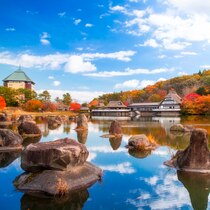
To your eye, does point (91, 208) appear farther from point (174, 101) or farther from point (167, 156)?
point (174, 101)

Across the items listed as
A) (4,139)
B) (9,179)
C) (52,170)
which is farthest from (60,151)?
(4,139)

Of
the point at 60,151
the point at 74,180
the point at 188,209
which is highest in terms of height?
the point at 60,151

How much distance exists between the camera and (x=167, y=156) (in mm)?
17797

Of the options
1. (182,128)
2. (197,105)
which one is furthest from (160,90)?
(182,128)

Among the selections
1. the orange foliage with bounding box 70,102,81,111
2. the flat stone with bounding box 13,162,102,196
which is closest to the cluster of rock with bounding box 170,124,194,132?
the flat stone with bounding box 13,162,102,196

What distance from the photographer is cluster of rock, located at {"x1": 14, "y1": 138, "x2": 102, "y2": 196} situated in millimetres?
10445

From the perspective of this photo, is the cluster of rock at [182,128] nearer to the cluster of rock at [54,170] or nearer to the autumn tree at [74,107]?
the cluster of rock at [54,170]

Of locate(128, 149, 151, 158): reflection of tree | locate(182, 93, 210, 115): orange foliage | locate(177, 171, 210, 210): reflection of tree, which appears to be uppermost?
locate(182, 93, 210, 115): orange foliage

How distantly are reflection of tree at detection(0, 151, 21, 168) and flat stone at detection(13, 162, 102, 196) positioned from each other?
4414mm

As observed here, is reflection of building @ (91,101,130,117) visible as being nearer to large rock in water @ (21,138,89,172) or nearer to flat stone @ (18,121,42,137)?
flat stone @ (18,121,42,137)

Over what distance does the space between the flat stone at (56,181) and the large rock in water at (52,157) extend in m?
0.23

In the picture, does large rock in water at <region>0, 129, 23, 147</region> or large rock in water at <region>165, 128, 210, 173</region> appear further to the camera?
large rock in water at <region>0, 129, 23, 147</region>

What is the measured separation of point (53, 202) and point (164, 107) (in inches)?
3233

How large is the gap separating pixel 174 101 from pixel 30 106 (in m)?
44.6
